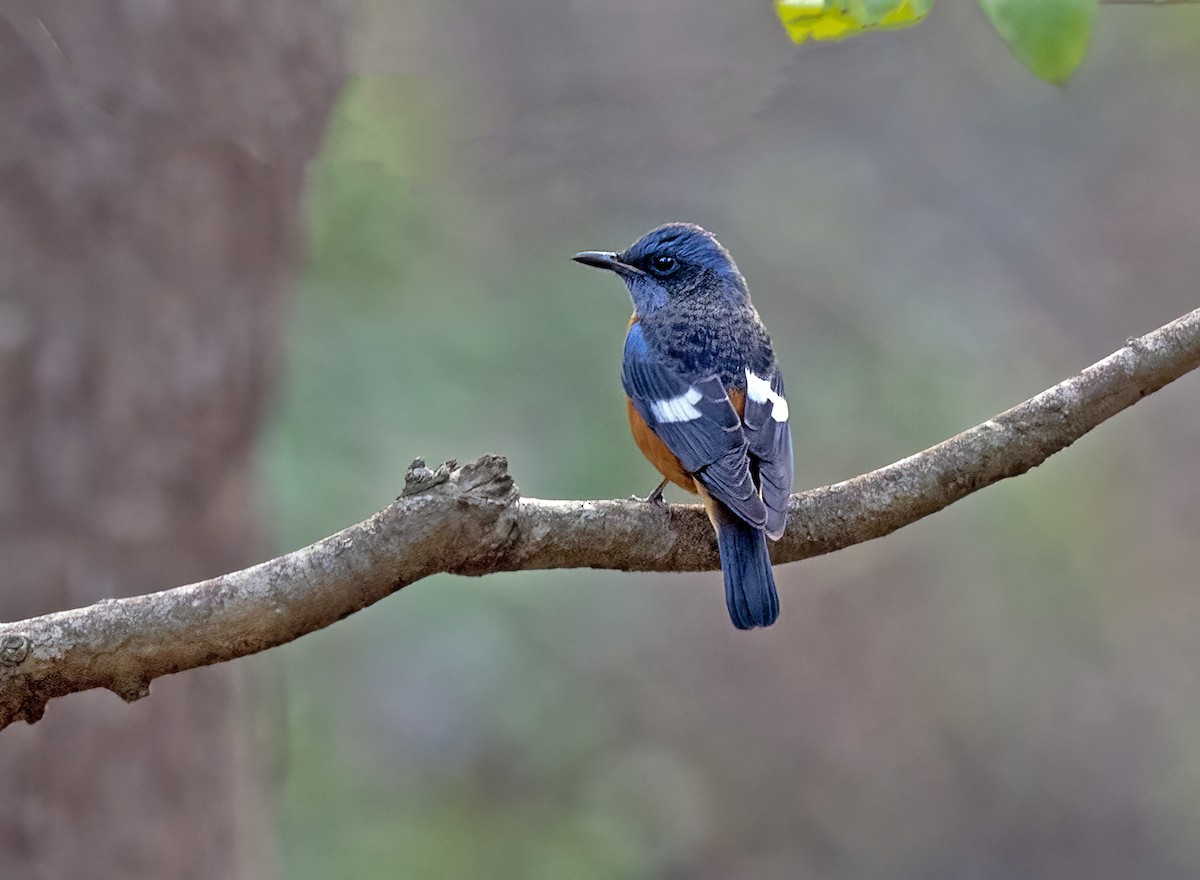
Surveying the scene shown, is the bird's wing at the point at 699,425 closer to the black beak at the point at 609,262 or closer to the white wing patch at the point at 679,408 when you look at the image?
the white wing patch at the point at 679,408

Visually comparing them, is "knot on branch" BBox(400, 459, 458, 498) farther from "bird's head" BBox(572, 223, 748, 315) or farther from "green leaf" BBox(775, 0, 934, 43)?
"bird's head" BBox(572, 223, 748, 315)

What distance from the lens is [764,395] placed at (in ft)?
13.2

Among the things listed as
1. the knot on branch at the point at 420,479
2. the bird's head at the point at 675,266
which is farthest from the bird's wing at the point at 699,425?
the knot on branch at the point at 420,479

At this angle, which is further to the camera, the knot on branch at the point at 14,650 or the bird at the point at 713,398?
the bird at the point at 713,398

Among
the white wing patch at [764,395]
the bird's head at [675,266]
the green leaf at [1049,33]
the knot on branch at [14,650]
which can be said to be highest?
the bird's head at [675,266]

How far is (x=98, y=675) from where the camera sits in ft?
8.35

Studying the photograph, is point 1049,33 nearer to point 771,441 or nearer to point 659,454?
point 771,441

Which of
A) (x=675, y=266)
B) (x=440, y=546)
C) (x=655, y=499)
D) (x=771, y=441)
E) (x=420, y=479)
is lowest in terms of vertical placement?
(x=440, y=546)

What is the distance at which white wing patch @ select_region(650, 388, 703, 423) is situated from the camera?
388cm

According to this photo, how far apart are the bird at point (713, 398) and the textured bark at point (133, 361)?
5.25ft

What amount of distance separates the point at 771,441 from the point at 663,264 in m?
1.11

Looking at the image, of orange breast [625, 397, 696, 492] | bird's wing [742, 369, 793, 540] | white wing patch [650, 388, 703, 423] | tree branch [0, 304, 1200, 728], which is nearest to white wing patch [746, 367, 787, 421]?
bird's wing [742, 369, 793, 540]

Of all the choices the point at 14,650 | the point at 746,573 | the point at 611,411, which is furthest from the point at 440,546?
the point at 611,411

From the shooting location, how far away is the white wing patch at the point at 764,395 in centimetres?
397
